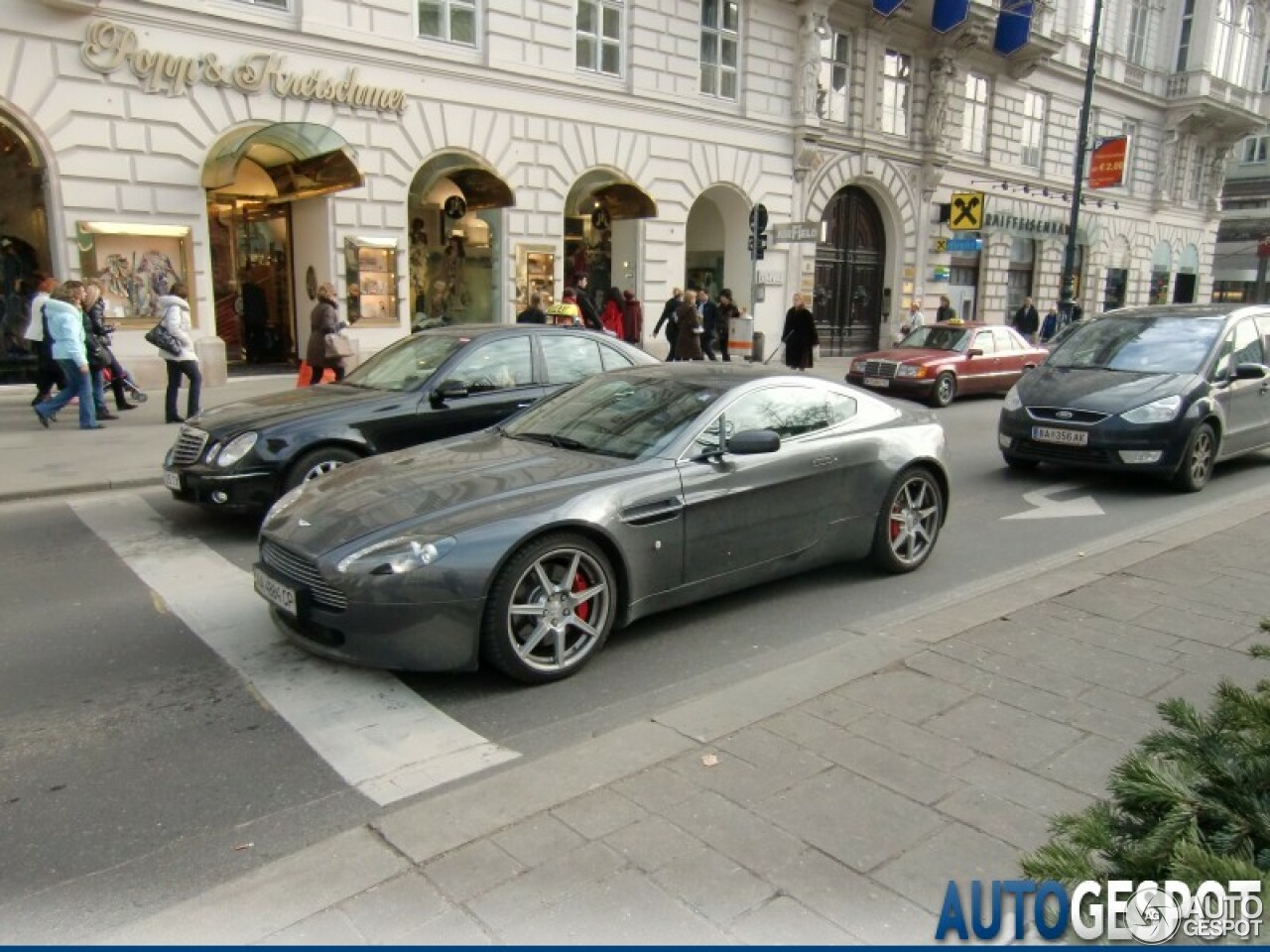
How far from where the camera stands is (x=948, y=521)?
7.76 metres

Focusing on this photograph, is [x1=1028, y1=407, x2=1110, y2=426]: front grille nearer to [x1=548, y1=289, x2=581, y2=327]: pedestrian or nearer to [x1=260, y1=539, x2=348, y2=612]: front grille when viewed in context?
[x1=260, y1=539, x2=348, y2=612]: front grille

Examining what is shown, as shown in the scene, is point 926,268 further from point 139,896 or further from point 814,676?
point 139,896

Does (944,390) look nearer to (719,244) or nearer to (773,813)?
(719,244)

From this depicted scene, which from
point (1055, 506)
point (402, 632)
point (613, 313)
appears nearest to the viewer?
point (402, 632)

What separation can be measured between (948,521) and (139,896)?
6540mm

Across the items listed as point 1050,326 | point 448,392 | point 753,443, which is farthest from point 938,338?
point 1050,326

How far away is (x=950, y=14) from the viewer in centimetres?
2502

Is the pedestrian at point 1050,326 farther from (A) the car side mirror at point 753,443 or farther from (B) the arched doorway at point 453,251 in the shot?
(A) the car side mirror at point 753,443

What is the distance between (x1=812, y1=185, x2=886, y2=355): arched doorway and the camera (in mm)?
25719

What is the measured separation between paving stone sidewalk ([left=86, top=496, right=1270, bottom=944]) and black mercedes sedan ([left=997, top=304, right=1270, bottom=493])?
4693mm

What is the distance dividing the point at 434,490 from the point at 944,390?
13223mm

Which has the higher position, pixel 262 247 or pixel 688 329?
pixel 262 247

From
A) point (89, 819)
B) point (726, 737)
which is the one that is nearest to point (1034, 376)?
point (726, 737)

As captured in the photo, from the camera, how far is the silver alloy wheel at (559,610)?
425 centimetres
